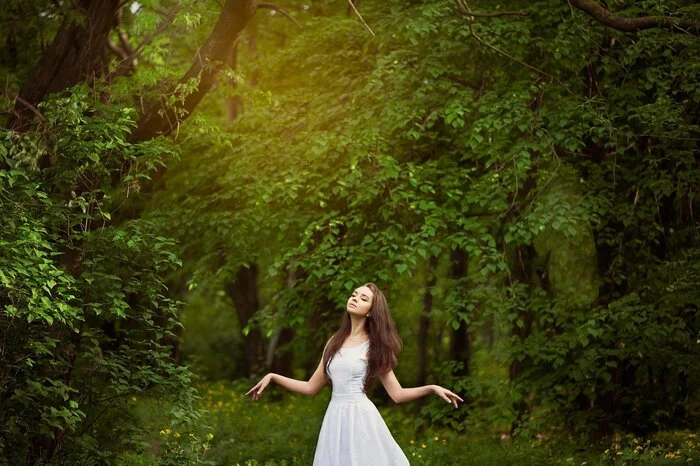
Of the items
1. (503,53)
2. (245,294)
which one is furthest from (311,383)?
(245,294)

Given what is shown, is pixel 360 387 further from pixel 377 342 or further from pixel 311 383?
pixel 311 383

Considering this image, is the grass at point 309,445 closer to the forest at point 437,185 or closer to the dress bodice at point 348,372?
the forest at point 437,185

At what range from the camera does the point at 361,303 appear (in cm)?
693

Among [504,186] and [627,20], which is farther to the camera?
[504,186]

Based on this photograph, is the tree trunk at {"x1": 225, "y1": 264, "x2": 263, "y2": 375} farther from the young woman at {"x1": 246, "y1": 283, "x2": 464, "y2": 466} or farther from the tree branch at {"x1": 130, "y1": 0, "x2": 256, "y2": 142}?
the young woman at {"x1": 246, "y1": 283, "x2": 464, "y2": 466}

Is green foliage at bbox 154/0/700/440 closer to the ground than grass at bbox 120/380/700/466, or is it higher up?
higher up

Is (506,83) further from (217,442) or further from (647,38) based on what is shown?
(217,442)

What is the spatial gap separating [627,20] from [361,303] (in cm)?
555

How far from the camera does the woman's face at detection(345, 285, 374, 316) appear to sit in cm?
691

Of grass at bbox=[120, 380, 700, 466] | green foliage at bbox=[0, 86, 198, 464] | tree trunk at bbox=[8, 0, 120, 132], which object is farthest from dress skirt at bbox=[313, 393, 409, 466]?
tree trunk at bbox=[8, 0, 120, 132]

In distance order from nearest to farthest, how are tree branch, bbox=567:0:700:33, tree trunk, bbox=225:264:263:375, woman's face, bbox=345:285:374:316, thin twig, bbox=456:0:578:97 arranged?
woman's face, bbox=345:285:374:316 < tree branch, bbox=567:0:700:33 < thin twig, bbox=456:0:578:97 < tree trunk, bbox=225:264:263:375

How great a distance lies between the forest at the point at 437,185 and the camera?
1042 centimetres

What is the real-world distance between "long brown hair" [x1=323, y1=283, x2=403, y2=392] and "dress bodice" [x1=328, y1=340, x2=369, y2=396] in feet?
0.14

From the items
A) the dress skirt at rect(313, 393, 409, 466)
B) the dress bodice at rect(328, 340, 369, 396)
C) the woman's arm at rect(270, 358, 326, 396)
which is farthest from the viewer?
the woman's arm at rect(270, 358, 326, 396)
